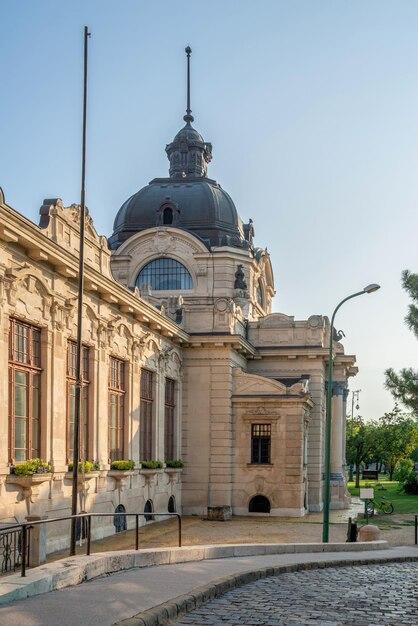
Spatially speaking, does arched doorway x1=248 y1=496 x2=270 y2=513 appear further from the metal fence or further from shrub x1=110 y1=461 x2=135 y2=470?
the metal fence

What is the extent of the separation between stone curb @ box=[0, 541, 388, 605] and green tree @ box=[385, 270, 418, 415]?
18681 mm

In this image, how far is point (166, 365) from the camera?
1334 inches

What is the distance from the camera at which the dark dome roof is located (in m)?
44.3

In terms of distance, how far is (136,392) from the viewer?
29.9m

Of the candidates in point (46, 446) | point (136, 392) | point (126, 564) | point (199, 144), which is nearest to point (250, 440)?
point (136, 392)

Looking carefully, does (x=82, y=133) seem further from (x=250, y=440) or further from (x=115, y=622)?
(x=250, y=440)

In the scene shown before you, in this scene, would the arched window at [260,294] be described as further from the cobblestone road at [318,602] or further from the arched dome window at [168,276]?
the cobblestone road at [318,602]

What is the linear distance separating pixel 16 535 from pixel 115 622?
309cm

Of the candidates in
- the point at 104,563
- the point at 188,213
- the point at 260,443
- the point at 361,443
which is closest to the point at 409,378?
the point at 260,443

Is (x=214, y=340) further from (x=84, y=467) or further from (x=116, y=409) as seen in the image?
(x=84, y=467)

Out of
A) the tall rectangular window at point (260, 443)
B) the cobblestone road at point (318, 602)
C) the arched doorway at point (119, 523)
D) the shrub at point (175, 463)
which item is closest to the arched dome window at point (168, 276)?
the tall rectangular window at point (260, 443)

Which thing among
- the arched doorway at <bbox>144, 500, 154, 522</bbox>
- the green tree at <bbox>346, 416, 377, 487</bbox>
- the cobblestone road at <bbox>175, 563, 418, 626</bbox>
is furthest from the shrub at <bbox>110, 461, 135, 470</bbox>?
the green tree at <bbox>346, 416, 377, 487</bbox>

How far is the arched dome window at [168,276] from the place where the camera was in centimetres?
4338

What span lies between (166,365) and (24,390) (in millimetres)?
13123
